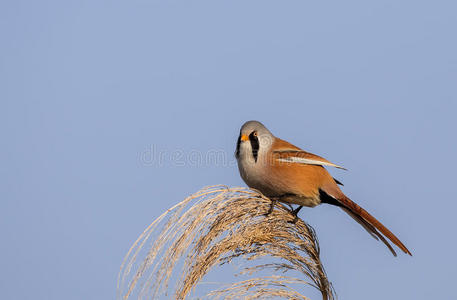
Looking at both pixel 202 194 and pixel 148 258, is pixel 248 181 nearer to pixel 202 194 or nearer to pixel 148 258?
pixel 202 194

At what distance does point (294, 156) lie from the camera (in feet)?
16.3

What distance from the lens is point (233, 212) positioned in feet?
11.0

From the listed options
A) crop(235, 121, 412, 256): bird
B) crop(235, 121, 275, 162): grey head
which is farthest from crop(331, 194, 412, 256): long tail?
crop(235, 121, 275, 162): grey head

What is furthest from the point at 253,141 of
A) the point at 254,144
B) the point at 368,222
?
the point at 368,222

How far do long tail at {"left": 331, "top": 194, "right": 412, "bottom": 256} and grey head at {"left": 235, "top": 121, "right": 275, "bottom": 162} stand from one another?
83cm

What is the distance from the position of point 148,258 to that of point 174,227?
0.22 meters

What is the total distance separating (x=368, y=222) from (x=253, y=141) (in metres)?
1.22

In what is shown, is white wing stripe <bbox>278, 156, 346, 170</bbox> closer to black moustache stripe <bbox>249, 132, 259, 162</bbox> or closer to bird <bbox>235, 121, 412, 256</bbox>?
bird <bbox>235, 121, 412, 256</bbox>

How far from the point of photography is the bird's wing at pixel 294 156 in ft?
16.2

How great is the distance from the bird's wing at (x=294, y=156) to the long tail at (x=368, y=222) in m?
0.36

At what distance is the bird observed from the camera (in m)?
4.74

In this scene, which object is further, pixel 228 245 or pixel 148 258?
pixel 228 245

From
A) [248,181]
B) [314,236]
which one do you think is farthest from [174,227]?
[248,181]

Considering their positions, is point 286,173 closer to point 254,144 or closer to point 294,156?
point 294,156
